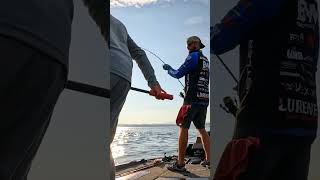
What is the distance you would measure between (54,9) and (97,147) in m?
1.24

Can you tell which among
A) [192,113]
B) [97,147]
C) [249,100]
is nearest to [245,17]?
[249,100]

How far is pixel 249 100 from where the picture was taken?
1.61 metres

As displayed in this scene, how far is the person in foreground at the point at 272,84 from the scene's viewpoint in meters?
1.56

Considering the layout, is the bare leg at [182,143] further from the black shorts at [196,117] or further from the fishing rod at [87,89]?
the fishing rod at [87,89]

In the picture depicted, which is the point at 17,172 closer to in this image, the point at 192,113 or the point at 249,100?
the point at 249,100

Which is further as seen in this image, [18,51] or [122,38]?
[122,38]

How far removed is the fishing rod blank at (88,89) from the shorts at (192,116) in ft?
8.77

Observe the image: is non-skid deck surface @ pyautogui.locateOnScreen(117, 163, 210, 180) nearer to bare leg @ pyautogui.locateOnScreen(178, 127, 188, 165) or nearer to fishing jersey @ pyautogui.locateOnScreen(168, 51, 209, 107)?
bare leg @ pyautogui.locateOnScreen(178, 127, 188, 165)

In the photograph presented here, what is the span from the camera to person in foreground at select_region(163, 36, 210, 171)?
14.8 feet

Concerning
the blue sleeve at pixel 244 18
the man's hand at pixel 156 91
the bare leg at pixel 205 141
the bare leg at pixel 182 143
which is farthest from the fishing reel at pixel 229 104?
the bare leg at pixel 205 141

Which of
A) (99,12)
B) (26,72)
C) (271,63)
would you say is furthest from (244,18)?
(26,72)

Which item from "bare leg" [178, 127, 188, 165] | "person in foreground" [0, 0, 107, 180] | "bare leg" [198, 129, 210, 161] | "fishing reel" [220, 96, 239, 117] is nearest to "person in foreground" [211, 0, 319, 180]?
"person in foreground" [0, 0, 107, 180]

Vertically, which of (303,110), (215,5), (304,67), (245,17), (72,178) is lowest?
(72,178)

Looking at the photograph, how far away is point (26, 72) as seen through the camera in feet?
2.00
